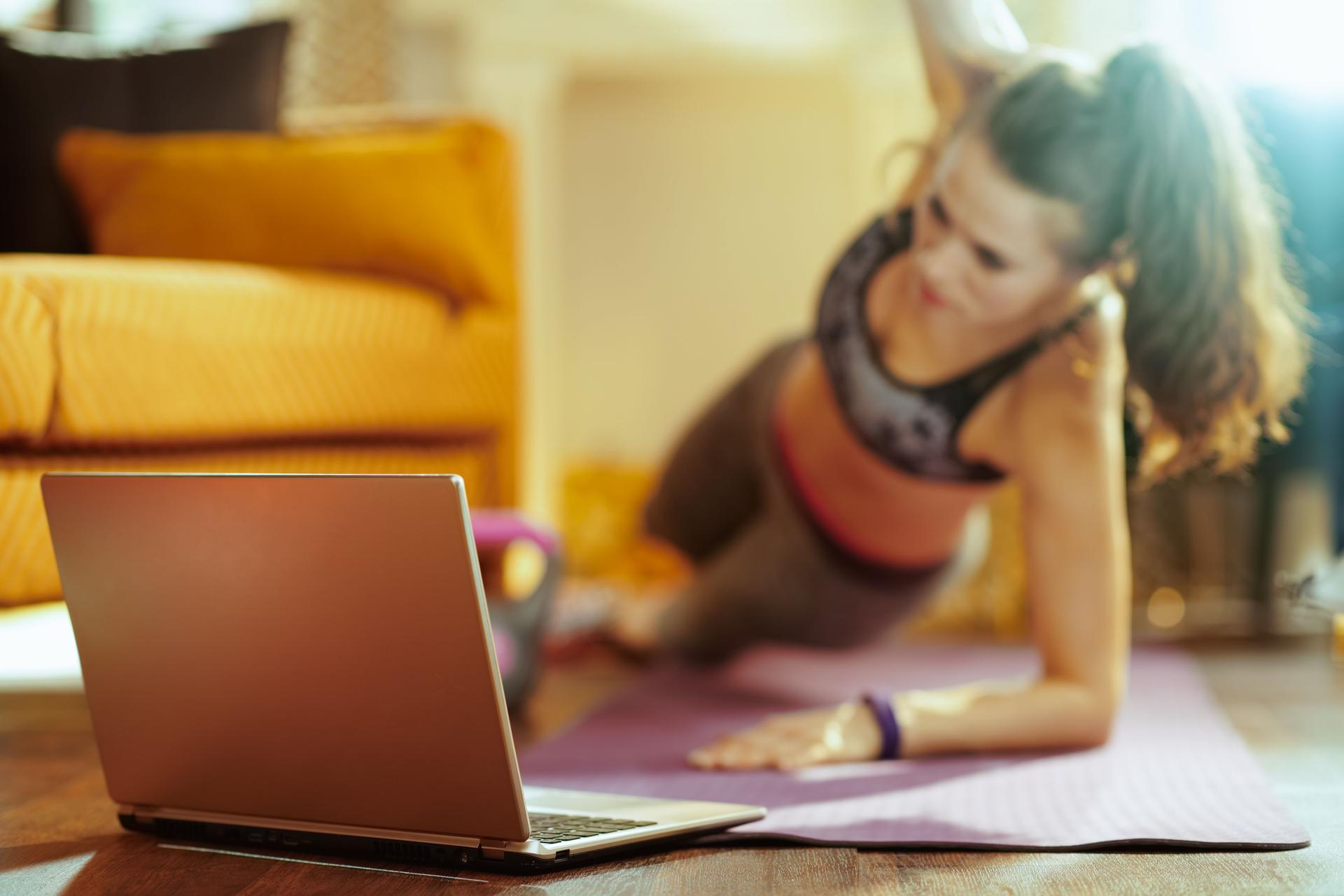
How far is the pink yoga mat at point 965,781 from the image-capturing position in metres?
0.88

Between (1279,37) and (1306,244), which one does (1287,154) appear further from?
(1279,37)

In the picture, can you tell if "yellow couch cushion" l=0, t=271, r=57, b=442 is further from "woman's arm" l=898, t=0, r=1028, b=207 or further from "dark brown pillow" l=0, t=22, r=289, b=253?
"woman's arm" l=898, t=0, r=1028, b=207

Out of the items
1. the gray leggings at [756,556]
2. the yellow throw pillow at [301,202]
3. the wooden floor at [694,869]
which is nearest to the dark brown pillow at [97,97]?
the yellow throw pillow at [301,202]

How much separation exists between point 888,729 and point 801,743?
3.3 inches

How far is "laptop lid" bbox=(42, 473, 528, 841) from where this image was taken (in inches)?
28.8

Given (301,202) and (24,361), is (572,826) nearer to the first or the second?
(24,361)

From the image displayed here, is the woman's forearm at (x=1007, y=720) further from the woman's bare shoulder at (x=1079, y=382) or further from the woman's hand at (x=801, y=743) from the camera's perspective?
the woman's bare shoulder at (x=1079, y=382)

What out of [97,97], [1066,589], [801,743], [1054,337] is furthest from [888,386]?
[97,97]

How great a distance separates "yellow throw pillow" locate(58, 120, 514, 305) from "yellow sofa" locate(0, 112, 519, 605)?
4cm

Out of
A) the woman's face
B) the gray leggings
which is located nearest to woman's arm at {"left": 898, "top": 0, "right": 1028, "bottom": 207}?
the woman's face

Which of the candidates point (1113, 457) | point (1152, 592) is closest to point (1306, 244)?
point (1152, 592)

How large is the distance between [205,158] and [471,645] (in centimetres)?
124

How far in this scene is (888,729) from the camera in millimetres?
1137

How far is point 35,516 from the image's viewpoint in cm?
116
